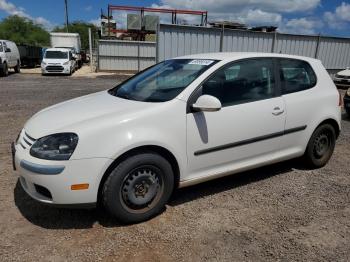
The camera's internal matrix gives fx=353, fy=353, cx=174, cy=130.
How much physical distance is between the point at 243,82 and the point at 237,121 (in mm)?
487

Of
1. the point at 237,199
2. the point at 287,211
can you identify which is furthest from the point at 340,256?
the point at 237,199

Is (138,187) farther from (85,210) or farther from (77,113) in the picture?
(77,113)

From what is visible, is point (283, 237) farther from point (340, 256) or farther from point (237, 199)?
point (237, 199)

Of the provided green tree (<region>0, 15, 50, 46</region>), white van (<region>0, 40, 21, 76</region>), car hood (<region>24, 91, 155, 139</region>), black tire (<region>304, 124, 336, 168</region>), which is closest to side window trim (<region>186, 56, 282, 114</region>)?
car hood (<region>24, 91, 155, 139</region>)

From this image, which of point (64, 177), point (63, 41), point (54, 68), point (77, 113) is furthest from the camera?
point (63, 41)

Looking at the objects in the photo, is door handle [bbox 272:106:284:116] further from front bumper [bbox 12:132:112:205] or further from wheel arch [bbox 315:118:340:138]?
front bumper [bbox 12:132:112:205]

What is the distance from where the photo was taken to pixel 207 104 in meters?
3.36

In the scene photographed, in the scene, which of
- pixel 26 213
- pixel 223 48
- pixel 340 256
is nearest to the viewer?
pixel 340 256

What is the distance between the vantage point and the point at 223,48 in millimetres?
13617

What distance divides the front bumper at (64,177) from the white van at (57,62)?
19975mm

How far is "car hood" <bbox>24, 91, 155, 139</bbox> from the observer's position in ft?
10.4

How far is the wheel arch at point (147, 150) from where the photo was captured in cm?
313

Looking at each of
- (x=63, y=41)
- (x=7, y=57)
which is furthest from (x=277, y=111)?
(x=63, y=41)

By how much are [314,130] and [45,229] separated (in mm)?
3440
